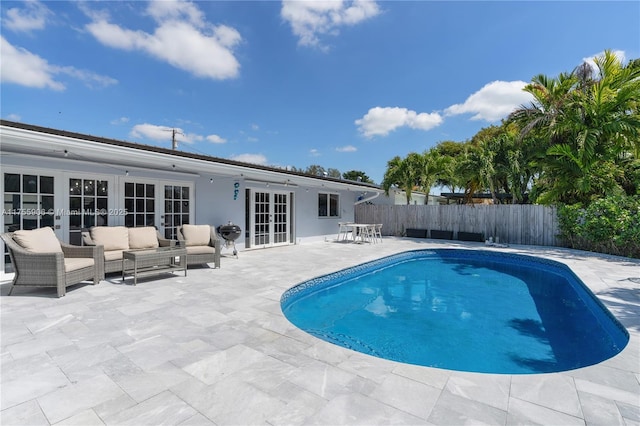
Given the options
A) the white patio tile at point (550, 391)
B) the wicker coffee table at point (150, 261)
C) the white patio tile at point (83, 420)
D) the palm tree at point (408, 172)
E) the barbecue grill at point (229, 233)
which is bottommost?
the white patio tile at point (550, 391)

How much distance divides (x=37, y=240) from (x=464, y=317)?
7760 millimetres

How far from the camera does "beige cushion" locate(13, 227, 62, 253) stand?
201 inches

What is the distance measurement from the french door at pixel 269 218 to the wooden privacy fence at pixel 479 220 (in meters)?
6.18

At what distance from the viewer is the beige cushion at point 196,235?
25.5ft

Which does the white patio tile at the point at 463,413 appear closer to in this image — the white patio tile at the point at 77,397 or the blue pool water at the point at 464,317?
the blue pool water at the point at 464,317

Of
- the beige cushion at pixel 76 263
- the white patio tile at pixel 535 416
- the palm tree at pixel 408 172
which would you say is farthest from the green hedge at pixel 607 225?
the beige cushion at pixel 76 263

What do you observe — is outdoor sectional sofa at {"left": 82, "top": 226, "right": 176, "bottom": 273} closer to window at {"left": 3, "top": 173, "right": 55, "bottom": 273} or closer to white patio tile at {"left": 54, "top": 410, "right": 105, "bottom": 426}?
window at {"left": 3, "top": 173, "right": 55, "bottom": 273}

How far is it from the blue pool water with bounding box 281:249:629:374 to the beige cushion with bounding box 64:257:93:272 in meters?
3.72

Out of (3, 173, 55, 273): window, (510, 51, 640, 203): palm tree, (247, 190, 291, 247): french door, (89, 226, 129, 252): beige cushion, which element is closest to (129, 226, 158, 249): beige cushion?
(89, 226, 129, 252): beige cushion

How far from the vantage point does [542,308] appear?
591 centimetres

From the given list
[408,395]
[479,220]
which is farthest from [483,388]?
[479,220]

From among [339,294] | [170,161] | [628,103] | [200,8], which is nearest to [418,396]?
[339,294]

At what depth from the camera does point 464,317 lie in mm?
5320

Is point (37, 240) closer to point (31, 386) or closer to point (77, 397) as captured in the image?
point (31, 386)
